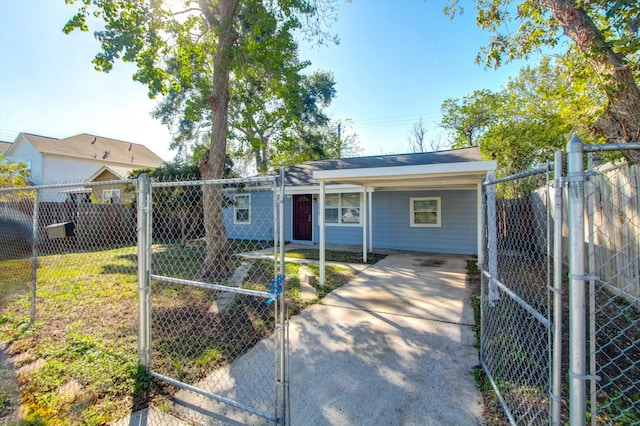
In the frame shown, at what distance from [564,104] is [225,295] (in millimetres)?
8896

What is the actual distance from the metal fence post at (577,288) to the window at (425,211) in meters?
10.0

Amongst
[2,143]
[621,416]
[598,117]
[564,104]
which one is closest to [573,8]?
[598,117]

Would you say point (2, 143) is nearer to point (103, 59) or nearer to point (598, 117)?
point (103, 59)

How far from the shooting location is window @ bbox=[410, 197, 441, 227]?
11070 millimetres

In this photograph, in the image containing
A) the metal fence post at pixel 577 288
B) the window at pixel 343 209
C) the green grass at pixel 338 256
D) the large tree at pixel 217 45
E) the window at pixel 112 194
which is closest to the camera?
the metal fence post at pixel 577 288

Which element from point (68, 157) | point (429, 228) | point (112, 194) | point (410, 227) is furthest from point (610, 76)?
point (68, 157)

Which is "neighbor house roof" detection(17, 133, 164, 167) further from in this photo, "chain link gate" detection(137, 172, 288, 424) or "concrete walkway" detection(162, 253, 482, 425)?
"concrete walkway" detection(162, 253, 482, 425)

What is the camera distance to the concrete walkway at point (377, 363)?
8.51 feet

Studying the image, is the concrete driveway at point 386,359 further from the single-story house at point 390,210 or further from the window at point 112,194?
the window at point 112,194

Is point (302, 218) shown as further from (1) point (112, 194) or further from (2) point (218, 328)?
(1) point (112, 194)

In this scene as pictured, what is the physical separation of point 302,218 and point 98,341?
33.4ft

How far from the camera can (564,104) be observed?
7.93 metres

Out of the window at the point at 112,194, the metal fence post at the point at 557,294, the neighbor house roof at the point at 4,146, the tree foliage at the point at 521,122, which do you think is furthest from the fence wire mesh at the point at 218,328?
the neighbor house roof at the point at 4,146

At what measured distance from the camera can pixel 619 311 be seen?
14.8ft
